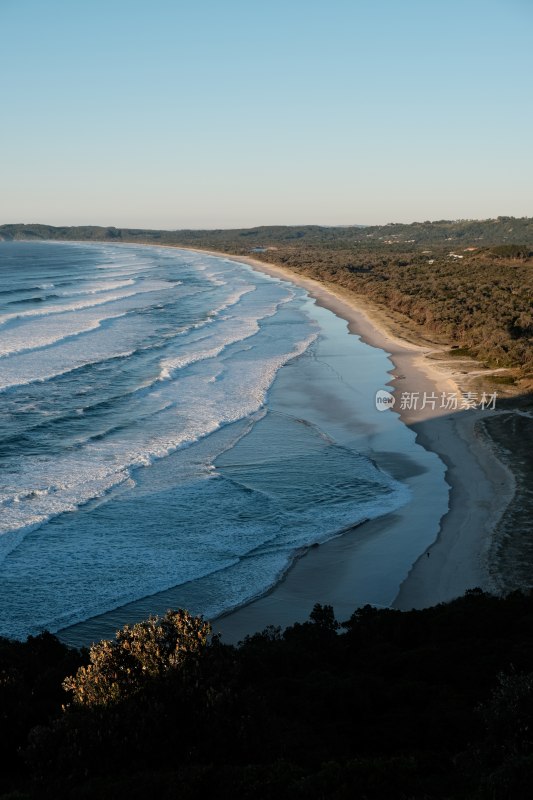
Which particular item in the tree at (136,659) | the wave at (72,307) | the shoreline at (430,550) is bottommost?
the shoreline at (430,550)

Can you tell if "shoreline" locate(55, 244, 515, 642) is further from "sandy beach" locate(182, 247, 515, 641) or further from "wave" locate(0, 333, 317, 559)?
"wave" locate(0, 333, 317, 559)

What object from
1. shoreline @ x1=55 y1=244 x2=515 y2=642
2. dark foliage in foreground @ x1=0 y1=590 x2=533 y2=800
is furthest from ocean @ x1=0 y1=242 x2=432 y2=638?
dark foliage in foreground @ x1=0 y1=590 x2=533 y2=800

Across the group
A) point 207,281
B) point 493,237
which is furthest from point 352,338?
point 493,237

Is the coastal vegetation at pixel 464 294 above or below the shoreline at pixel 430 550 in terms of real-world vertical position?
above

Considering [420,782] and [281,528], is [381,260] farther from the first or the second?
[420,782]

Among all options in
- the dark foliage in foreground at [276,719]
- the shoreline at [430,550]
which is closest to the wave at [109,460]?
the shoreline at [430,550]

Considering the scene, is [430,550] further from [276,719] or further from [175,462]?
[175,462]

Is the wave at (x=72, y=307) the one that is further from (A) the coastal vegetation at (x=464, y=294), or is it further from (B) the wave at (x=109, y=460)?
(B) the wave at (x=109, y=460)
